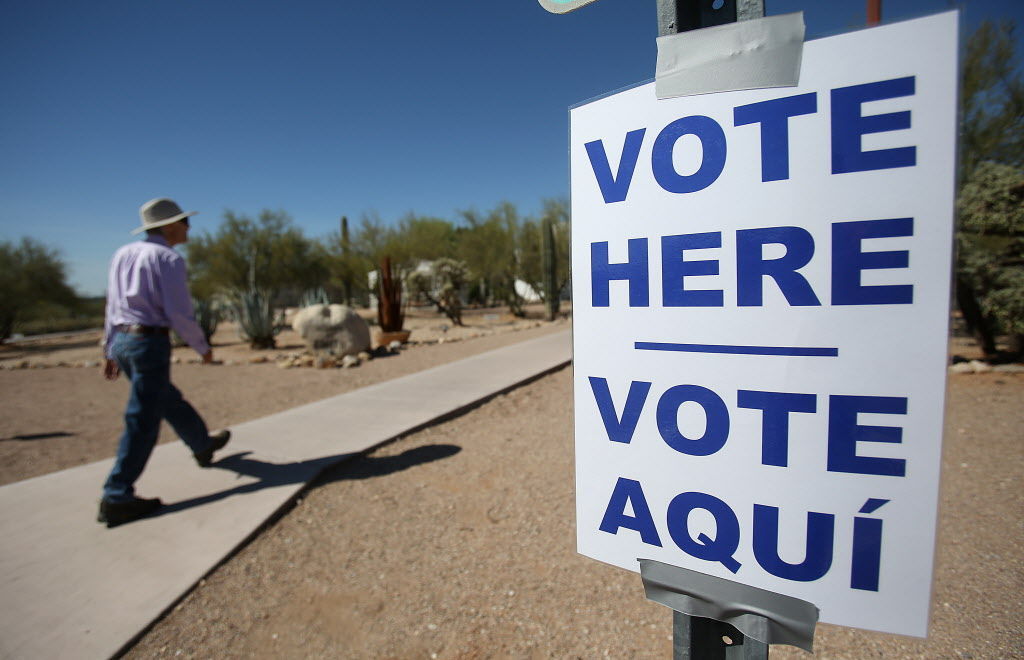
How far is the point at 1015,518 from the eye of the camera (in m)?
2.74

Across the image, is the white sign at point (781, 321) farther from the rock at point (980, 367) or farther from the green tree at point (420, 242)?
the green tree at point (420, 242)

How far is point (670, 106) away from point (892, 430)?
0.66 meters

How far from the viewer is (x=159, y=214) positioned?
10.9 feet

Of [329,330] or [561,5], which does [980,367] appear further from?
[329,330]

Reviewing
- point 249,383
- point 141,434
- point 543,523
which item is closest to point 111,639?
point 141,434

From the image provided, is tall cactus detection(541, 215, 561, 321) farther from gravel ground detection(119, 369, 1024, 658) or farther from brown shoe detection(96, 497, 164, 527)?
brown shoe detection(96, 497, 164, 527)

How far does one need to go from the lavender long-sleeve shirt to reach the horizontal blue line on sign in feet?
9.99

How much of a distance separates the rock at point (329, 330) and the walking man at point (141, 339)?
6.60 meters

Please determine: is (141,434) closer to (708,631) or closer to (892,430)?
(708,631)

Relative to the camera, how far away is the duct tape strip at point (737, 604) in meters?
0.84

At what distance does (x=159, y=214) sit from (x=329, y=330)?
6657 mm

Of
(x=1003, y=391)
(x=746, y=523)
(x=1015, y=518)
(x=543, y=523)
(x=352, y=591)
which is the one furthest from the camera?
(x=1003, y=391)

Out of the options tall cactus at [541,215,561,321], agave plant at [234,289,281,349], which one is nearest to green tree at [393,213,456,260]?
tall cactus at [541,215,561,321]

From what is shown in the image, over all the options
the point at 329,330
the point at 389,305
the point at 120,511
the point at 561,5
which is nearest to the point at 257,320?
the point at 389,305
